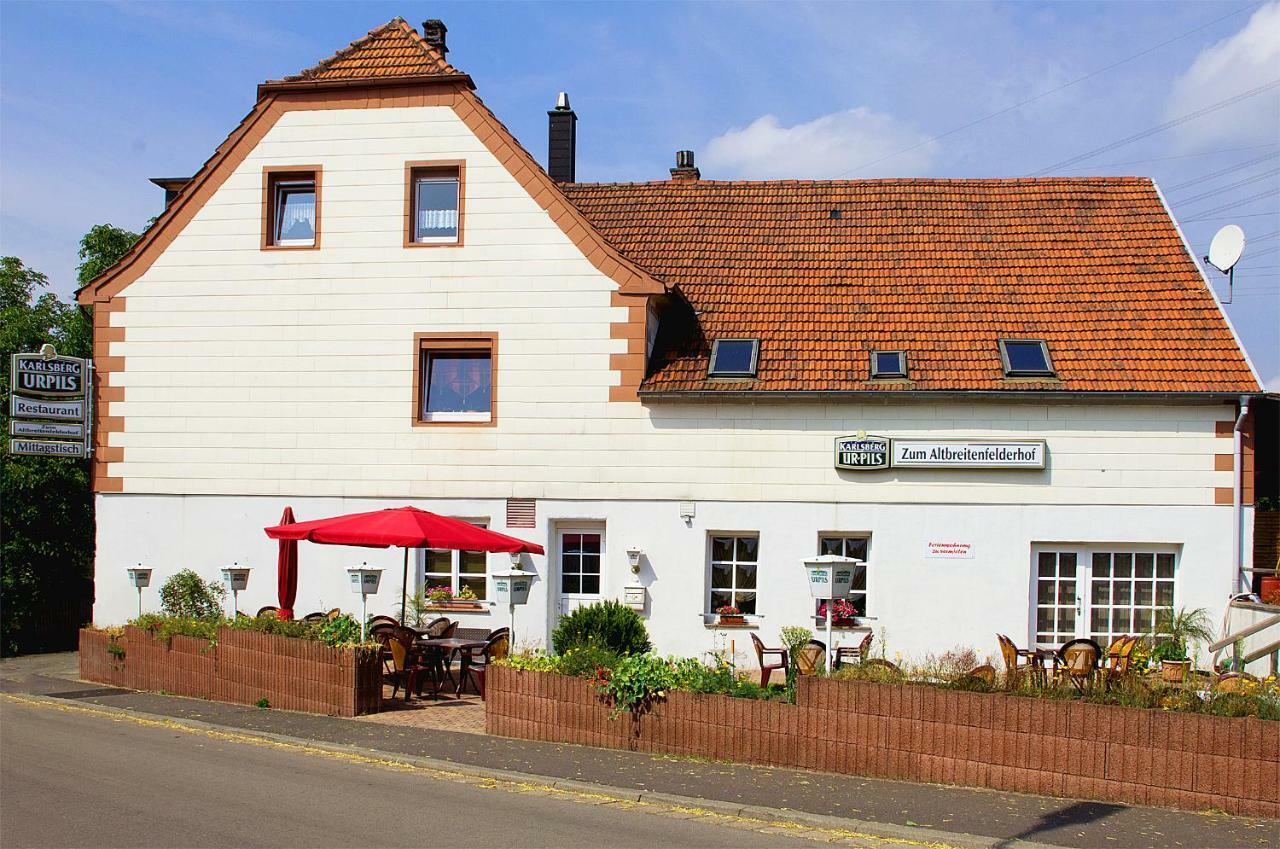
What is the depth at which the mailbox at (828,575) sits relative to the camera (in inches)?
498

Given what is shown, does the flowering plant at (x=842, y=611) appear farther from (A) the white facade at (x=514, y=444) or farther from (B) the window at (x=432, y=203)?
(B) the window at (x=432, y=203)

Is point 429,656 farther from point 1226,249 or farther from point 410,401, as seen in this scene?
point 1226,249

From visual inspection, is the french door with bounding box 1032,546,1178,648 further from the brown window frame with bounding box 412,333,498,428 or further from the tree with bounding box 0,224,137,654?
the tree with bounding box 0,224,137,654

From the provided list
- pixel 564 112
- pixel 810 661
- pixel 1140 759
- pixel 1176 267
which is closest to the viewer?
pixel 1140 759

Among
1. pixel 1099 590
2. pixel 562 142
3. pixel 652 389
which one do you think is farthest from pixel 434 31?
pixel 1099 590

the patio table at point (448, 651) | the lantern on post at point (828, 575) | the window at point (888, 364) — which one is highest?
the window at point (888, 364)

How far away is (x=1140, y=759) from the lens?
410 inches

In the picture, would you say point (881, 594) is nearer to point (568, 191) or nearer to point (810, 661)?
point (810, 661)

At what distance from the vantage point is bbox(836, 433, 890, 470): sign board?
58.3 feet

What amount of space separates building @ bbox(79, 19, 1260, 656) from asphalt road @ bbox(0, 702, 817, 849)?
23.0 ft

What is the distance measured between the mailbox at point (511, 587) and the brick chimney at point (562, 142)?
11922mm

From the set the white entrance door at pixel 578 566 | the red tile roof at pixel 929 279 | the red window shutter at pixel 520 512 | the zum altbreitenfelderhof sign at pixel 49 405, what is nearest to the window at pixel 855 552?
the red tile roof at pixel 929 279

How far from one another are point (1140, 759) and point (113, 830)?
809 centimetres

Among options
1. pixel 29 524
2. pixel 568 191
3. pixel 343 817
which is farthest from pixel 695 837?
pixel 29 524
